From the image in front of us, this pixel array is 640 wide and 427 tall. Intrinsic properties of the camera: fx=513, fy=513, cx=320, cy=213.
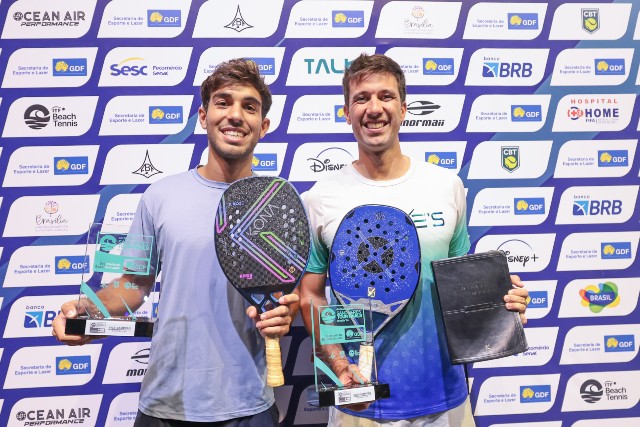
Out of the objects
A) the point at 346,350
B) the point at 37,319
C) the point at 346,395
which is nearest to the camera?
the point at 346,395

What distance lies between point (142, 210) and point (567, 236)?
1922 millimetres

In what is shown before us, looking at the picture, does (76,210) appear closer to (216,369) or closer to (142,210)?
(142,210)

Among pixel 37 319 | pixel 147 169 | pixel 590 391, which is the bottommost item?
pixel 590 391

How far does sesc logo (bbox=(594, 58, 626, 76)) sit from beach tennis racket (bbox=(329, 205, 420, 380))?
1548 mm

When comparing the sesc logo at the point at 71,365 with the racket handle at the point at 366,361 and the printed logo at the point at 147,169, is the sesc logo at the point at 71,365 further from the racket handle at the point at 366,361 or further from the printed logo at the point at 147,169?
the racket handle at the point at 366,361

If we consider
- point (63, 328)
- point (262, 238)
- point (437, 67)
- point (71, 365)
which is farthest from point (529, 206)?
point (71, 365)

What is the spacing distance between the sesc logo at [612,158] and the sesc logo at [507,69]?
527 mm

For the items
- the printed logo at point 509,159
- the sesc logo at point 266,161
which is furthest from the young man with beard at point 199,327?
the printed logo at point 509,159

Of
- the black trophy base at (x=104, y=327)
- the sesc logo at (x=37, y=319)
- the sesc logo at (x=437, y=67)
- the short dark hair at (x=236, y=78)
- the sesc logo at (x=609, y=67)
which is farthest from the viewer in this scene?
the sesc logo at (x=609, y=67)

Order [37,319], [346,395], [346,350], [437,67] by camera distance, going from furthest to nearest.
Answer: [437,67] → [37,319] → [346,350] → [346,395]

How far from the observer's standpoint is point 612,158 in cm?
248

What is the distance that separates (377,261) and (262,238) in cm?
37

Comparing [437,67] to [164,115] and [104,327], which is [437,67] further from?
[104,327]

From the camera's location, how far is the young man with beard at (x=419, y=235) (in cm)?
161
